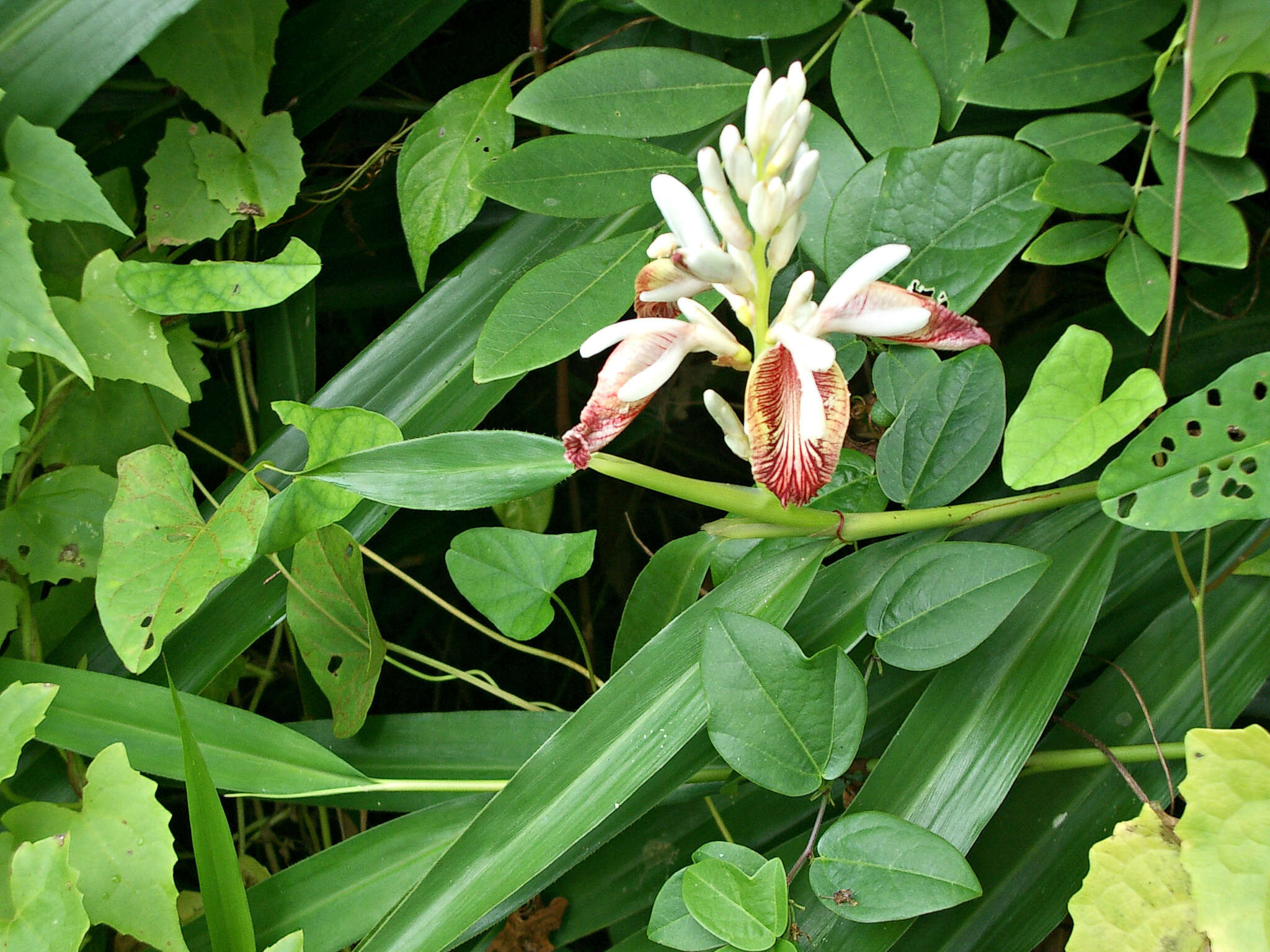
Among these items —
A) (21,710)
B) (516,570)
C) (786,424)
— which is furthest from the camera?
(516,570)

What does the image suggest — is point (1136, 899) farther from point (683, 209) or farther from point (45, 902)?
point (45, 902)

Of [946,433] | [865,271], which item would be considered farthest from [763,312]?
[946,433]

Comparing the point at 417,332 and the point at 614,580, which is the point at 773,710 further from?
the point at 614,580

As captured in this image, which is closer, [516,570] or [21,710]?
[21,710]

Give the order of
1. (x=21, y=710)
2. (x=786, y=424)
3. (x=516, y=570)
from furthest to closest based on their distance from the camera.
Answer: (x=516, y=570)
(x=21, y=710)
(x=786, y=424)

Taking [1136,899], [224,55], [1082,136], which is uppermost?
[224,55]

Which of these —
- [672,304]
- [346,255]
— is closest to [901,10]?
[672,304]

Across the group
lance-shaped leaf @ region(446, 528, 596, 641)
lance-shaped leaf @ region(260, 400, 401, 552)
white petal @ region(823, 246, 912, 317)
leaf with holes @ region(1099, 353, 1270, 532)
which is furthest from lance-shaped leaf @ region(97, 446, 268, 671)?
leaf with holes @ region(1099, 353, 1270, 532)
